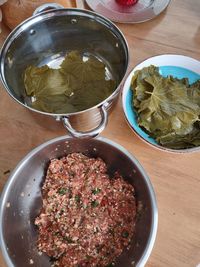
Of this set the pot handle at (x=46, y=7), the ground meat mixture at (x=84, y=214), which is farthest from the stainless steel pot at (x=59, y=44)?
the ground meat mixture at (x=84, y=214)

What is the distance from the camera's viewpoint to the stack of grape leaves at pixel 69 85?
0.89 m

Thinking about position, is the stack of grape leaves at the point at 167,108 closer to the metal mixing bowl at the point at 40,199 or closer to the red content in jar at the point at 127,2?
the metal mixing bowl at the point at 40,199

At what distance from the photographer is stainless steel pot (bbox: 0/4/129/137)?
2.87ft

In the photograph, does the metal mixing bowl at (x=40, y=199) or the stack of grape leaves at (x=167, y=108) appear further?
the stack of grape leaves at (x=167, y=108)

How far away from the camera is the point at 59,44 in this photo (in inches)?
39.9

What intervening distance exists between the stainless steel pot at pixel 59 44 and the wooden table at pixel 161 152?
8cm

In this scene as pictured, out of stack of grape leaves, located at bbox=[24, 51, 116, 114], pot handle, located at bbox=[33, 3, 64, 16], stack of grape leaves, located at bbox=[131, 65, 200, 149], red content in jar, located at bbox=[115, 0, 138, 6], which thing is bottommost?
stack of grape leaves, located at bbox=[131, 65, 200, 149]

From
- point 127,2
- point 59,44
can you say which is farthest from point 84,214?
point 127,2

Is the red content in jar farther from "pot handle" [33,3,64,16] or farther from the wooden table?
"pot handle" [33,3,64,16]

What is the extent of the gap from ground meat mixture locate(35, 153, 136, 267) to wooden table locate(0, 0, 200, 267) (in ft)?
0.28

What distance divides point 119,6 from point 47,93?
1.36ft

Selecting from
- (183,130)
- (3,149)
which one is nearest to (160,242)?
(183,130)

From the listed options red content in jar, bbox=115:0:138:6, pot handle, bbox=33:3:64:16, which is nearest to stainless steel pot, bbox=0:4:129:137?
pot handle, bbox=33:3:64:16

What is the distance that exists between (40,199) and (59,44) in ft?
1.50
